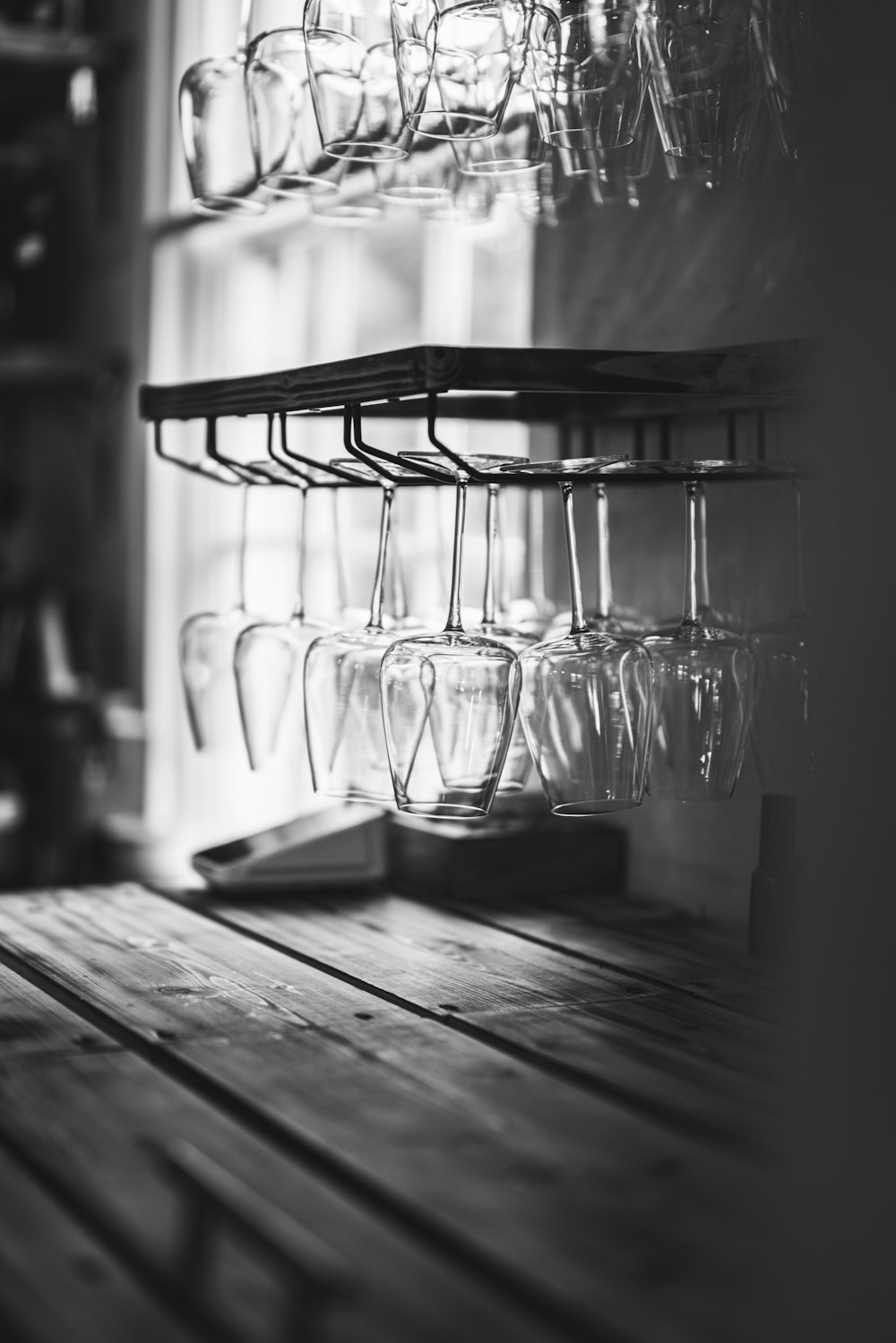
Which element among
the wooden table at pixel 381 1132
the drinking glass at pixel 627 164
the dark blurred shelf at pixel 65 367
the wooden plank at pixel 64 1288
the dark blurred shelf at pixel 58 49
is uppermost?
the dark blurred shelf at pixel 58 49

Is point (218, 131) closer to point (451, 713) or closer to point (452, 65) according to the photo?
point (452, 65)

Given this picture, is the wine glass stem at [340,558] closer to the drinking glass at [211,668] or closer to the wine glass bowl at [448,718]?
the drinking glass at [211,668]

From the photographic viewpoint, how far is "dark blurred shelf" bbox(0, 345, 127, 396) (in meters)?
3.86

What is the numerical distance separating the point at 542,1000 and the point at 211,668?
0.48 m

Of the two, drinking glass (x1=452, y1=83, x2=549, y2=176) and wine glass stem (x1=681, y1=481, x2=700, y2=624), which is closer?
wine glass stem (x1=681, y1=481, x2=700, y2=624)

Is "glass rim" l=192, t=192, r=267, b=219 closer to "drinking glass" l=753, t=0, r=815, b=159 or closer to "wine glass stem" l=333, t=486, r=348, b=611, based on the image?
"wine glass stem" l=333, t=486, r=348, b=611

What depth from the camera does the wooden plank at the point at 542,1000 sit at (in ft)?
4.07

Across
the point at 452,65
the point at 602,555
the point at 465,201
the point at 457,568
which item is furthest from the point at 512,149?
the point at 457,568

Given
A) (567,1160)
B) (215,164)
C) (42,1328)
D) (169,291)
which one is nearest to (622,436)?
(215,164)

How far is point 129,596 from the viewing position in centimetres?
394

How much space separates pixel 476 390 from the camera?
4.14ft

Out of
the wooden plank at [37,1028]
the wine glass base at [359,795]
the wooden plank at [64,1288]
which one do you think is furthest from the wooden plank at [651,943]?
the wooden plank at [64,1288]

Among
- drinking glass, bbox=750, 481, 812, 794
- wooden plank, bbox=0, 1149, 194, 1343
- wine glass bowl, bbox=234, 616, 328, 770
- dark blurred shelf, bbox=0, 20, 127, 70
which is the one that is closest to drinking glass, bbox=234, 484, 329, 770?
wine glass bowl, bbox=234, 616, 328, 770

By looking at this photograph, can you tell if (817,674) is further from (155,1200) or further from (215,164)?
(215,164)
